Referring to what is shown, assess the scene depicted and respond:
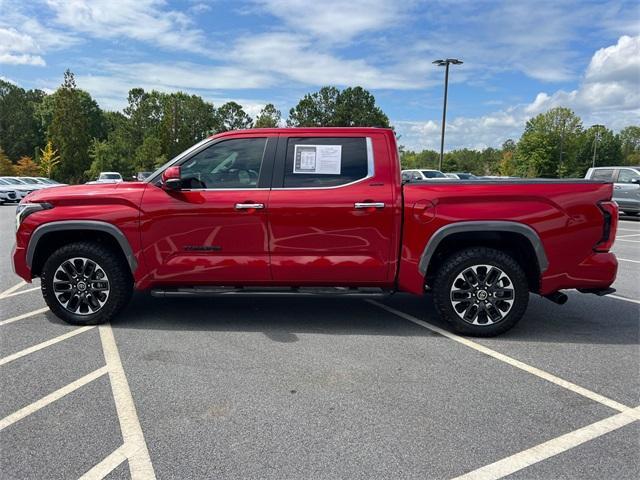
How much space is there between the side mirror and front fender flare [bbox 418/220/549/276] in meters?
2.33

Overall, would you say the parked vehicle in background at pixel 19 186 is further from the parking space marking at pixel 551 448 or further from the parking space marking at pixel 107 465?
the parking space marking at pixel 551 448

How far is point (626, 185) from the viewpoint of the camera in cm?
1719

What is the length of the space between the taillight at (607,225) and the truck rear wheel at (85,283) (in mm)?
4456

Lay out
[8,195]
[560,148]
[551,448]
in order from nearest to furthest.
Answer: [551,448]
[8,195]
[560,148]

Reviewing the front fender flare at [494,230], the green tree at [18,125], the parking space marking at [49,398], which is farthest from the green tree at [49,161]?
the front fender flare at [494,230]

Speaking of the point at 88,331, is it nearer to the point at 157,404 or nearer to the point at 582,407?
the point at 157,404

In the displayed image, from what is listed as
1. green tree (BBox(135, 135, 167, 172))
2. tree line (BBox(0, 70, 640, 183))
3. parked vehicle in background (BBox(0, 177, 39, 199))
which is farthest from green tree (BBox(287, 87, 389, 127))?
parked vehicle in background (BBox(0, 177, 39, 199))

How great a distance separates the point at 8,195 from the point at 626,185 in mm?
29150

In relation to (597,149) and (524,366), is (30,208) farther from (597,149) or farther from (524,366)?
(597,149)

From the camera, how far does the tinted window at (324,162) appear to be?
4484 millimetres

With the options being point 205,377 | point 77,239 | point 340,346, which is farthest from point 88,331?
point 340,346

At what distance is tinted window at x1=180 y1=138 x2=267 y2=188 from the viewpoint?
4559 mm

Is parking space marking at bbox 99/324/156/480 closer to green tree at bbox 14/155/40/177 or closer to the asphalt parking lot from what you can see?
the asphalt parking lot

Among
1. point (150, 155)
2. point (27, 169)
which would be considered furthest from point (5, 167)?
point (150, 155)
